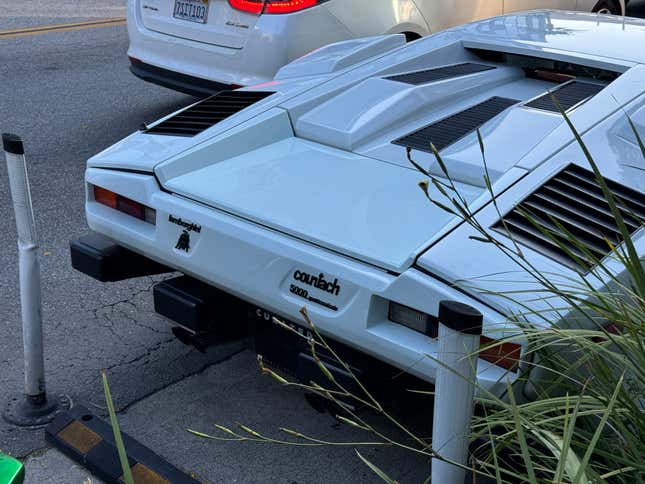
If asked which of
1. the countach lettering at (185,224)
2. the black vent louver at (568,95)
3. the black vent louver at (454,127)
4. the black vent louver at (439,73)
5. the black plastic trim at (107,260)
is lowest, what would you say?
the black plastic trim at (107,260)

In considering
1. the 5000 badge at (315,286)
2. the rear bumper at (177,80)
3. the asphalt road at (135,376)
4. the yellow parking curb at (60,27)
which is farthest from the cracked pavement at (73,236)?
the 5000 badge at (315,286)

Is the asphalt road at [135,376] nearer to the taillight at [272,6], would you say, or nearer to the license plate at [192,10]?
the license plate at [192,10]

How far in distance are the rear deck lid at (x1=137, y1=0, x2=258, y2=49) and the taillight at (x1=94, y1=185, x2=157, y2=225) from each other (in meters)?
2.93

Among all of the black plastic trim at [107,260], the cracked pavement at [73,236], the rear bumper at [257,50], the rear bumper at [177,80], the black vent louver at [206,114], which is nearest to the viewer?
the black plastic trim at [107,260]

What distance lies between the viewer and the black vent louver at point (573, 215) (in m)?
2.82

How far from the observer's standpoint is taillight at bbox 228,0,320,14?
249 inches

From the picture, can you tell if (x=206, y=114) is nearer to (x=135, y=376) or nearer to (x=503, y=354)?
(x=135, y=376)

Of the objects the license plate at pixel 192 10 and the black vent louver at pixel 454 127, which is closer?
the black vent louver at pixel 454 127

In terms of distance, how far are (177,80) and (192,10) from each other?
0.52 m

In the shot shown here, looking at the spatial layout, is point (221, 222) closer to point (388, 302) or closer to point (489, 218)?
point (388, 302)

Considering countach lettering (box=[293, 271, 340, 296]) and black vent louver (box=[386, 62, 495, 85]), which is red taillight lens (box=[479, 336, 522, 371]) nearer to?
countach lettering (box=[293, 271, 340, 296])

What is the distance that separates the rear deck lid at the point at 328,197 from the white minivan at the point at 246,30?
9.00ft

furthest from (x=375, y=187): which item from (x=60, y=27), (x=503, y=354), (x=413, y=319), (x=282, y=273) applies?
(x=60, y=27)

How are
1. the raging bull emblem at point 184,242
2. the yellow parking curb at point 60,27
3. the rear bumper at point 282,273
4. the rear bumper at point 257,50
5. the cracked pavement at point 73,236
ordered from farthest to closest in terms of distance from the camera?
the yellow parking curb at point 60,27, the rear bumper at point 257,50, the cracked pavement at point 73,236, the raging bull emblem at point 184,242, the rear bumper at point 282,273
